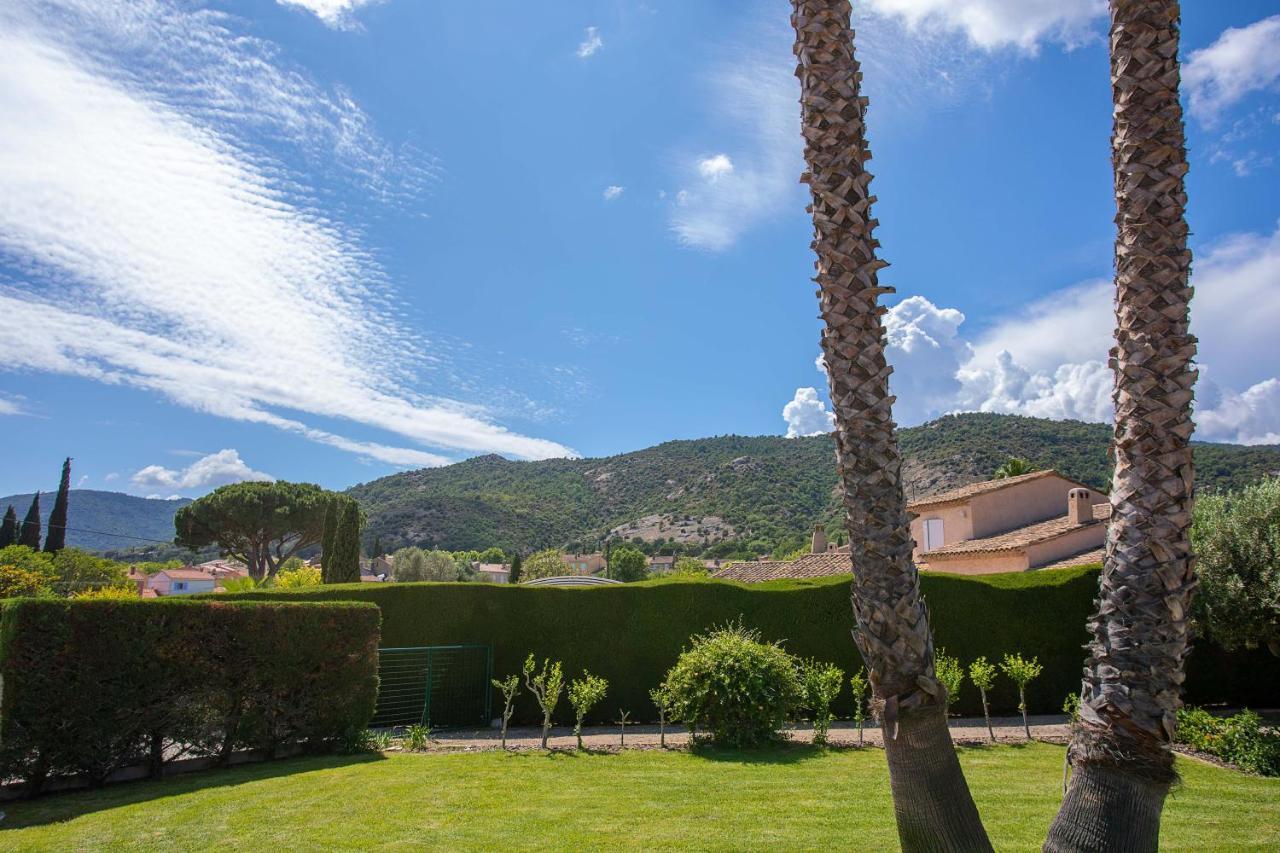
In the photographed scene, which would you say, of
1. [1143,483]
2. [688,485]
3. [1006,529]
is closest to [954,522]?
[1006,529]

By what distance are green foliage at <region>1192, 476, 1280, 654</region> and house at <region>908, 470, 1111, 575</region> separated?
9604 mm

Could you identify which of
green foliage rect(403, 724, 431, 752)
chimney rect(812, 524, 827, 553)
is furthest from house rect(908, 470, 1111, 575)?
green foliage rect(403, 724, 431, 752)

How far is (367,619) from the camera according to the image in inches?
523

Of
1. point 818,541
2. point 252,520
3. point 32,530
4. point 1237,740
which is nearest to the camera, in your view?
point 1237,740

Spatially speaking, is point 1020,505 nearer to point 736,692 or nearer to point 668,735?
point 668,735

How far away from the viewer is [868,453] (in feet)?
13.4

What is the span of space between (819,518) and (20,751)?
59.9 metres

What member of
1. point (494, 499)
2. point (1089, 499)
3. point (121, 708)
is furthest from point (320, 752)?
→ point (494, 499)

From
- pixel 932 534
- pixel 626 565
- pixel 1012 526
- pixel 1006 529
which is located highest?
pixel 1012 526

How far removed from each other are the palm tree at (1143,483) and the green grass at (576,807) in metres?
3.05

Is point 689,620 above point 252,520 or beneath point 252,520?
beneath

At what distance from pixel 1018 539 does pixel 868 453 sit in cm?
2193

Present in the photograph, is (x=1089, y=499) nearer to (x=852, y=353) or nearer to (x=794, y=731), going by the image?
(x=794, y=731)

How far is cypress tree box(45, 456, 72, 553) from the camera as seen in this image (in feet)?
165
